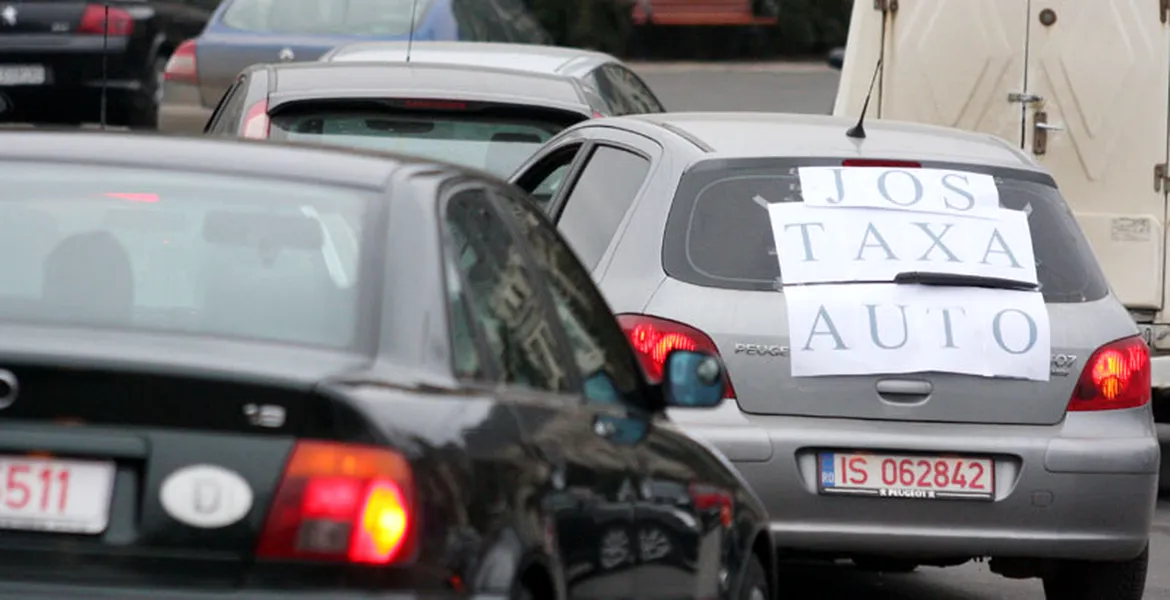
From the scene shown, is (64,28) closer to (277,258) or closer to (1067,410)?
(1067,410)

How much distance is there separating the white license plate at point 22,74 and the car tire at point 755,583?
16.5m

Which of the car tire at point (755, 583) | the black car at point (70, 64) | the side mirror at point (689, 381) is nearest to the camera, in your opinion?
the side mirror at point (689, 381)

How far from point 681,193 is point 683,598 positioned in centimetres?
233

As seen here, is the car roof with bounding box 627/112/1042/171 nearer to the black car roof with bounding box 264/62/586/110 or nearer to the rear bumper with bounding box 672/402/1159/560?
the rear bumper with bounding box 672/402/1159/560

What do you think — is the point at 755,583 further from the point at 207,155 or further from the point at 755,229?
the point at 207,155

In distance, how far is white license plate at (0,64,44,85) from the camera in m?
22.0

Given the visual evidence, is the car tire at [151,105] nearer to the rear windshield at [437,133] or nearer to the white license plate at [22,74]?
the white license plate at [22,74]

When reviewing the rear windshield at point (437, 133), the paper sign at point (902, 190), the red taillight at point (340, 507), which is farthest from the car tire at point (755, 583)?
the rear windshield at point (437, 133)

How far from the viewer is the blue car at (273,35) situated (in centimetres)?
1769

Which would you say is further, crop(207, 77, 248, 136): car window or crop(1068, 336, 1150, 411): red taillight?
crop(207, 77, 248, 136): car window

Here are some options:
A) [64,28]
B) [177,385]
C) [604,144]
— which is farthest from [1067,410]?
[64,28]

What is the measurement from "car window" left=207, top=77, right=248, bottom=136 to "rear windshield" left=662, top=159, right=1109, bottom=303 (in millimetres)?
3043

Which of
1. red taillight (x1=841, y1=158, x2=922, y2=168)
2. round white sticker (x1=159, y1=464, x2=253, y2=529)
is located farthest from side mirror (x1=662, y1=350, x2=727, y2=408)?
red taillight (x1=841, y1=158, x2=922, y2=168)


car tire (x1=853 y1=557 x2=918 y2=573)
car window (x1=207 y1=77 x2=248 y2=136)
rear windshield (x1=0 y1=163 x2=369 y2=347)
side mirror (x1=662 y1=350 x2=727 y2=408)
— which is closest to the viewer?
rear windshield (x1=0 y1=163 x2=369 y2=347)
